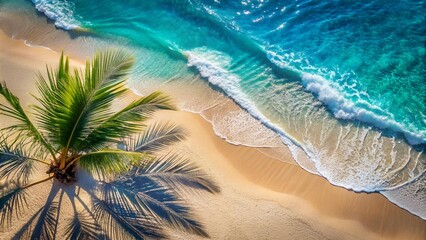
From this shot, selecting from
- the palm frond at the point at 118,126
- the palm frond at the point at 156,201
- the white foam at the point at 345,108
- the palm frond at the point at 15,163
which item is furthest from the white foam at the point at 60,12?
the white foam at the point at 345,108

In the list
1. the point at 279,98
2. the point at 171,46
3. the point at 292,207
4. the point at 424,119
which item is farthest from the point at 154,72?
the point at 424,119

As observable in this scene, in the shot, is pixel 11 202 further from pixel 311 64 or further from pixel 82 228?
pixel 311 64

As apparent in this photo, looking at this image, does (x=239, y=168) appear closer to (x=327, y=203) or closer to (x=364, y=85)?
(x=327, y=203)

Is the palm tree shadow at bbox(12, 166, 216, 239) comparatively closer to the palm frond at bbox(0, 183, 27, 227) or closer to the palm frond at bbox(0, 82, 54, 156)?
the palm frond at bbox(0, 183, 27, 227)

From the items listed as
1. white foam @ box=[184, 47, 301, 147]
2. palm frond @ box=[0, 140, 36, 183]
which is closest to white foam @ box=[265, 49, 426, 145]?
white foam @ box=[184, 47, 301, 147]

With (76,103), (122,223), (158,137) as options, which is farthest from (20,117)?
(158,137)

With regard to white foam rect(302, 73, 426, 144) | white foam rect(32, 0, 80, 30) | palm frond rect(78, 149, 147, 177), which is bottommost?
white foam rect(302, 73, 426, 144)
